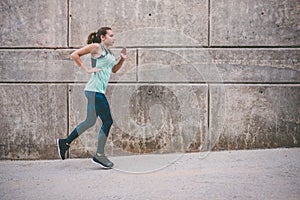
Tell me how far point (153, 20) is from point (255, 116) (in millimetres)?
2042

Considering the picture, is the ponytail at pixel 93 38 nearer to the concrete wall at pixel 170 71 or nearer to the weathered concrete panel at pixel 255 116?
the concrete wall at pixel 170 71

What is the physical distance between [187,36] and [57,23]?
1.92 m

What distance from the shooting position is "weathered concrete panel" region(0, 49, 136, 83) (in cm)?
649

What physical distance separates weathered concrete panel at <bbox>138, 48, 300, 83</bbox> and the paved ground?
1.09 m

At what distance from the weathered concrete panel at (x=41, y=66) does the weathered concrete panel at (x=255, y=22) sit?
4.40 ft

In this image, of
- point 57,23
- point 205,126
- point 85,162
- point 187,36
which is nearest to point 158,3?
point 187,36

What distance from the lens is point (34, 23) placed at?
6512 mm

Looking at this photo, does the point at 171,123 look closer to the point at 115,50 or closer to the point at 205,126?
the point at 205,126

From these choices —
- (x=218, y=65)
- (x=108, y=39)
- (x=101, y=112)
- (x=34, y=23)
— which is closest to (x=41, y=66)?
(x=34, y=23)

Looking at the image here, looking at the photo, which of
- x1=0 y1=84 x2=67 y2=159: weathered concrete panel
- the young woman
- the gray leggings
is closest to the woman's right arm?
the young woman

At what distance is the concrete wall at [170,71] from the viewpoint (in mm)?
6434

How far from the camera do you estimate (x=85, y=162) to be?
628cm

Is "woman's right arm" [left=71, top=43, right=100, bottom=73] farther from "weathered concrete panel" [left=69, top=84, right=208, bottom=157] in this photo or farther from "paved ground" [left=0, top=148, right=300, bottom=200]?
"paved ground" [left=0, top=148, right=300, bottom=200]

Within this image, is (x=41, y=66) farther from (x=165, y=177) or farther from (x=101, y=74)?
(x=165, y=177)
